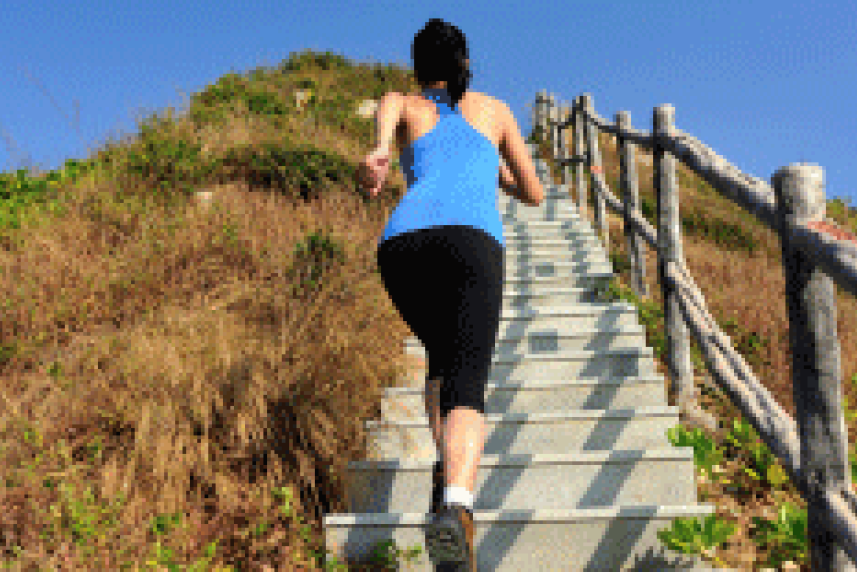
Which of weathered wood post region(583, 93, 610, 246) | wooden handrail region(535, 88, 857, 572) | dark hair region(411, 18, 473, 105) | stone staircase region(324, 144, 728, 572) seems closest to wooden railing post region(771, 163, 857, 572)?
wooden handrail region(535, 88, 857, 572)

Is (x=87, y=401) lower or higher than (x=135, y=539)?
higher

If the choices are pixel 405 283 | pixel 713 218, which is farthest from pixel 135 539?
pixel 713 218

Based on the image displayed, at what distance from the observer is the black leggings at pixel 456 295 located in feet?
6.23

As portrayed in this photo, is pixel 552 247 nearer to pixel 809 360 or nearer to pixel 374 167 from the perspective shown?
pixel 809 360

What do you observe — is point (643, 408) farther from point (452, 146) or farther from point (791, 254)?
point (452, 146)

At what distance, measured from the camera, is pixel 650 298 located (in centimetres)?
549

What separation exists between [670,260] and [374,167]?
271 cm

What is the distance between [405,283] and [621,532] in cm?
138

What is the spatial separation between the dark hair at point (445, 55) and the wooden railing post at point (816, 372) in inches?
42.4

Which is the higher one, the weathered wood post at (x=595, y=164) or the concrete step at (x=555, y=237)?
the weathered wood post at (x=595, y=164)

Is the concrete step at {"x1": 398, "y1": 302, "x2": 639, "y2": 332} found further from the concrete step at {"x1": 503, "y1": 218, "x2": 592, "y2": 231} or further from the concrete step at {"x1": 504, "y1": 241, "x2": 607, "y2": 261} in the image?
the concrete step at {"x1": 503, "y1": 218, "x2": 592, "y2": 231}

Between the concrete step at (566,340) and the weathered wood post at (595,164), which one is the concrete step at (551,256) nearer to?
the weathered wood post at (595,164)

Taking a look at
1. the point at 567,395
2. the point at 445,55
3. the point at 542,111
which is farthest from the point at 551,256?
the point at 542,111

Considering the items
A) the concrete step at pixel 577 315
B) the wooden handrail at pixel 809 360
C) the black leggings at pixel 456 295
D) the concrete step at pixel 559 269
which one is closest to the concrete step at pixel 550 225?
the concrete step at pixel 559 269
